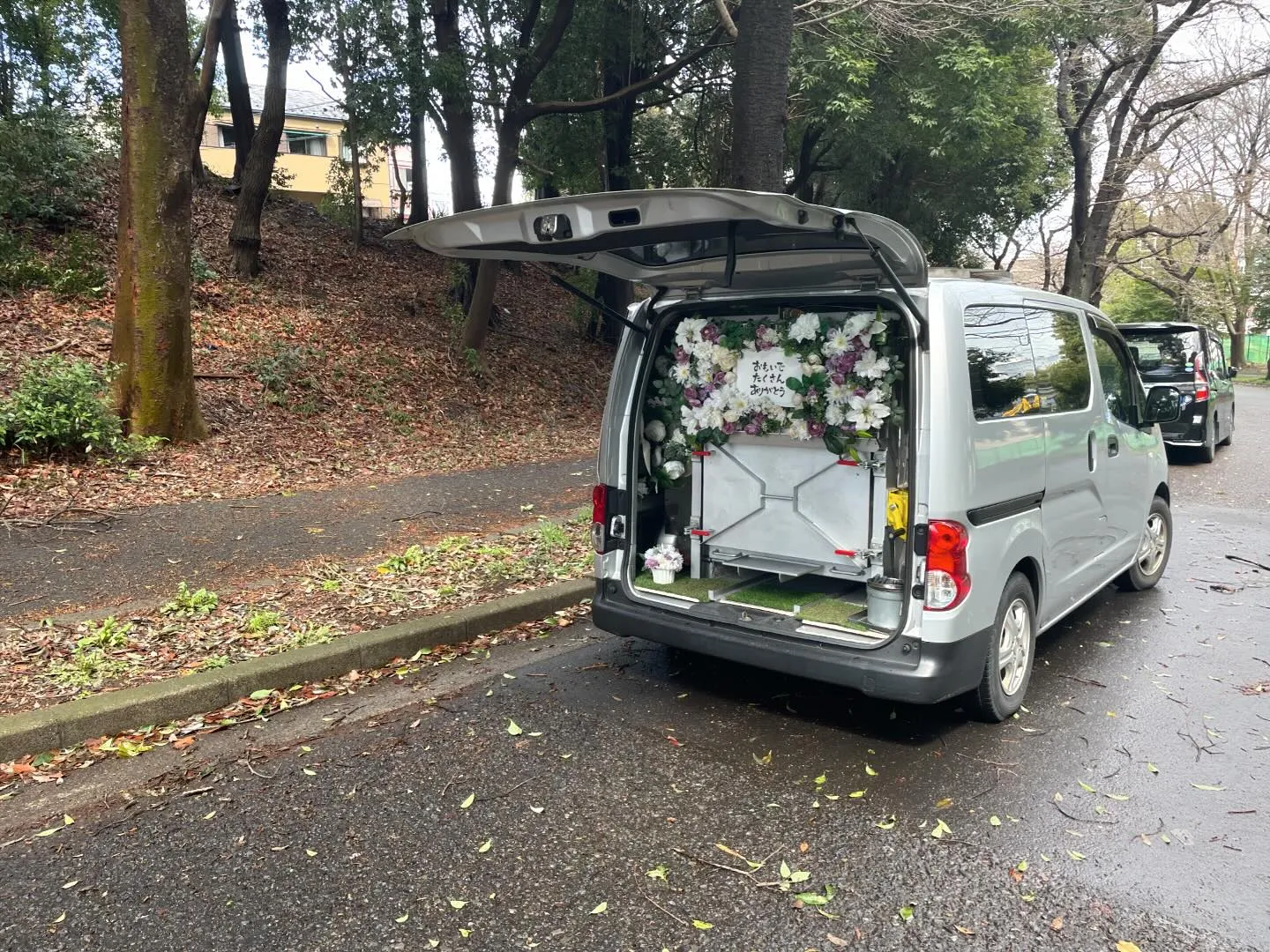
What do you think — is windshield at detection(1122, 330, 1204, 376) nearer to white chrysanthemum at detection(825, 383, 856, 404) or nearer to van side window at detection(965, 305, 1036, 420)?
van side window at detection(965, 305, 1036, 420)

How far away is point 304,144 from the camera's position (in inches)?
1820

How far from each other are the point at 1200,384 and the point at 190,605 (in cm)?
1205

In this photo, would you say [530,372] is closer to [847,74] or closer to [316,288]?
[316,288]

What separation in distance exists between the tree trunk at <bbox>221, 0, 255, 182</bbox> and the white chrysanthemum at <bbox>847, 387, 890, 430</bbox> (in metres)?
15.1

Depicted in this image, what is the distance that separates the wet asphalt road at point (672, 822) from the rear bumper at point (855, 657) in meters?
0.34

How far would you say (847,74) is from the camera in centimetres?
1373

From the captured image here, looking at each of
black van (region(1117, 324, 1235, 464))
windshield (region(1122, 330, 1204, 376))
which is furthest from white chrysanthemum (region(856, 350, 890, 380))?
windshield (region(1122, 330, 1204, 376))

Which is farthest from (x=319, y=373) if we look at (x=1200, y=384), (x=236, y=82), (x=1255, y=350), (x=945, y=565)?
(x=1255, y=350)

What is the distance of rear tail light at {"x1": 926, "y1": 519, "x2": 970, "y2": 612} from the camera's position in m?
3.66

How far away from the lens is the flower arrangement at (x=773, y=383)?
4.09m

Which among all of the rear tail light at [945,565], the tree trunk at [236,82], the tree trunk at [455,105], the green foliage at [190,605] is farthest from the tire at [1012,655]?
the tree trunk at [236,82]

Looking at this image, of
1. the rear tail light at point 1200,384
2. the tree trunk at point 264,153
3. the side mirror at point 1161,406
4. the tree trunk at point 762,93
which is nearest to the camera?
the side mirror at point 1161,406

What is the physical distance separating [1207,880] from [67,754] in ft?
14.2

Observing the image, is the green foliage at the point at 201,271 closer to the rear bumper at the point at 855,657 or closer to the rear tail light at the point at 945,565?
the rear bumper at the point at 855,657
